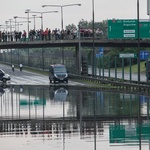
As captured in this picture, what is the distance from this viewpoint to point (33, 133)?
29453 millimetres

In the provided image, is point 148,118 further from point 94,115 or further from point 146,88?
point 146,88

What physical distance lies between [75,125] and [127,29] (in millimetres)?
53070

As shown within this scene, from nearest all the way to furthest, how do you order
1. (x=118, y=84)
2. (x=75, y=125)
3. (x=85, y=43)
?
(x=75, y=125) < (x=118, y=84) < (x=85, y=43)

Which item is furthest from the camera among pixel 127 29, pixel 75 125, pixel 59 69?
pixel 59 69

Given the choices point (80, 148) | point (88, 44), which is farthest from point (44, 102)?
point (88, 44)

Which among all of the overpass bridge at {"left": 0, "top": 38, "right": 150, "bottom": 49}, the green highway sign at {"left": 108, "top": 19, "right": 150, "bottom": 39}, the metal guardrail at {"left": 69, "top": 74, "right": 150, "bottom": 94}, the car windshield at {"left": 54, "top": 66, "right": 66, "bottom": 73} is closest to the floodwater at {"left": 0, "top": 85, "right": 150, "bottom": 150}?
the metal guardrail at {"left": 69, "top": 74, "right": 150, "bottom": 94}

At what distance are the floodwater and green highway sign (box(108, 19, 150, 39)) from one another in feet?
114

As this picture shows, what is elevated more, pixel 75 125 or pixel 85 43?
pixel 85 43

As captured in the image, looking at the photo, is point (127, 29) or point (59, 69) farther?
point (59, 69)

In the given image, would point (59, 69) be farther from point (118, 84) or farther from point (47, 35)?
point (118, 84)

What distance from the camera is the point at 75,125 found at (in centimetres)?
3309

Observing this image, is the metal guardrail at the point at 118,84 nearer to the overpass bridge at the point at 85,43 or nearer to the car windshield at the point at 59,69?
the car windshield at the point at 59,69

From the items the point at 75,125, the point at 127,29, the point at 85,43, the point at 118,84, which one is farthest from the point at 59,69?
the point at 75,125

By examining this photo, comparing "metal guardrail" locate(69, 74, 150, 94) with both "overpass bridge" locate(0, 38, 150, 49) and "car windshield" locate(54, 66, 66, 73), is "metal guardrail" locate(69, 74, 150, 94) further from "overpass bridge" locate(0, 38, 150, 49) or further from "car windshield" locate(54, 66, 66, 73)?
"overpass bridge" locate(0, 38, 150, 49)
